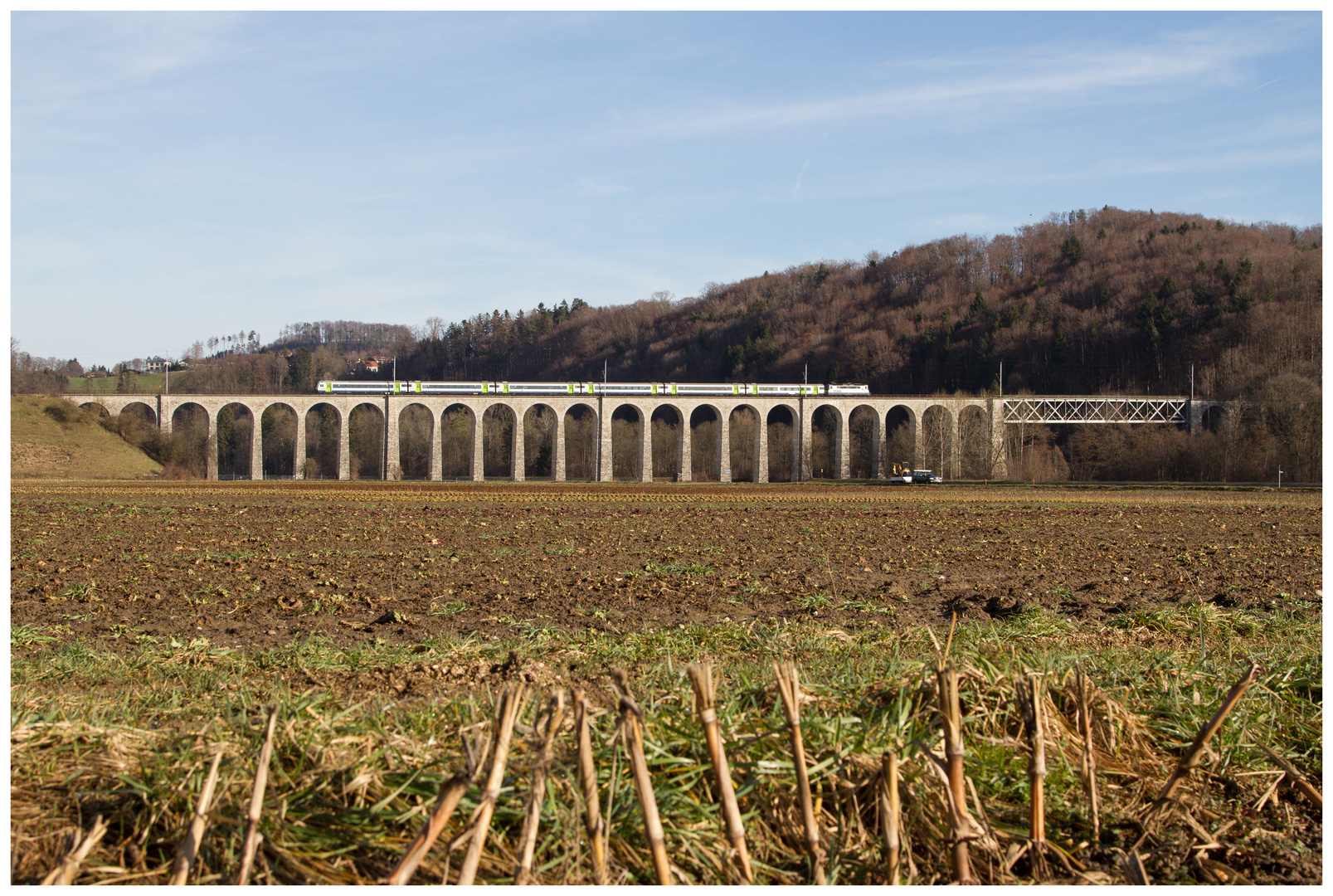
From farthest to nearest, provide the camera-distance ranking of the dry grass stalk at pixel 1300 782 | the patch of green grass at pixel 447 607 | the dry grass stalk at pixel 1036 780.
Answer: the patch of green grass at pixel 447 607
the dry grass stalk at pixel 1300 782
the dry grass stalk at pixel 1036 780

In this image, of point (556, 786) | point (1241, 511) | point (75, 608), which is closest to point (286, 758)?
point (556, 786)

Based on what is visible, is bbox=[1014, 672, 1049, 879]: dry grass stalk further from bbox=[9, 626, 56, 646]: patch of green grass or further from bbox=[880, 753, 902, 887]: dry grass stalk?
bbox=[9, 626, 56, 646]: patch of green grass

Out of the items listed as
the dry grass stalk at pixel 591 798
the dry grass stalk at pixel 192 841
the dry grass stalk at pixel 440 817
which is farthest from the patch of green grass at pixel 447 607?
the dry grass stalk at pixel 440 817

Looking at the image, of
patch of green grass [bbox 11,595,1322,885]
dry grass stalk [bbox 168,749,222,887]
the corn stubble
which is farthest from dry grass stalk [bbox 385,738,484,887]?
dry grass stalk [bbox 168,749,222,887]

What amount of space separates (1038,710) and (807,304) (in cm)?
16660

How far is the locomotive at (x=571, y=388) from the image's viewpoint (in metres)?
80.3

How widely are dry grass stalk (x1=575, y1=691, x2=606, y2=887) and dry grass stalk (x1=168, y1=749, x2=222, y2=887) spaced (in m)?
1.25

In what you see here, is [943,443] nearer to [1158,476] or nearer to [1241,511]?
[1158,476]

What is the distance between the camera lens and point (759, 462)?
3401 inches

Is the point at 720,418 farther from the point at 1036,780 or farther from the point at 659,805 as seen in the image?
the point at 659,805

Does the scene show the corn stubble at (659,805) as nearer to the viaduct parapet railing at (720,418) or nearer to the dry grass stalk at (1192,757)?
the dry grass stalk at (1192,757)

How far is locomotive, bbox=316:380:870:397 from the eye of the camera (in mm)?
80312

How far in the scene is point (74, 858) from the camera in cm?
294

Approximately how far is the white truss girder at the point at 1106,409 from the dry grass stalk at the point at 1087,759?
88.2 m
